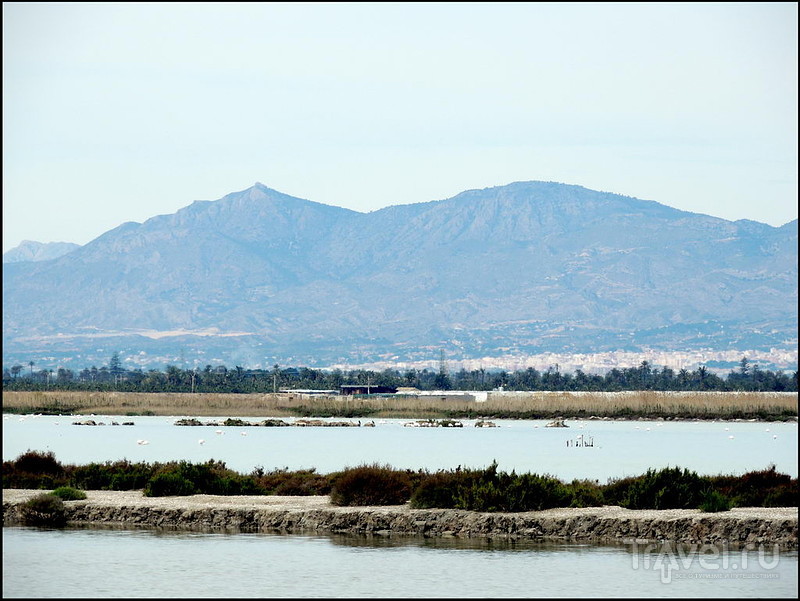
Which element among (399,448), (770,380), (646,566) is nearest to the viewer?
(646,566)

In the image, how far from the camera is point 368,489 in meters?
25.2

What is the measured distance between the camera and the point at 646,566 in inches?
798

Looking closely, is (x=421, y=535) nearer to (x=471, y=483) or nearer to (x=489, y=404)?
(x=471, y=483)

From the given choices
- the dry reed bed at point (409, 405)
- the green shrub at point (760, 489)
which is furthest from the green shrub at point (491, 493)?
the dry reed bed at point (409, 405)

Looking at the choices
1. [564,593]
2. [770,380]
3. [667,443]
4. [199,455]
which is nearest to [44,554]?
[564,593]

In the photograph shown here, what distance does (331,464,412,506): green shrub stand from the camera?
82.2ft

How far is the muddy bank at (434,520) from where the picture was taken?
22094mm

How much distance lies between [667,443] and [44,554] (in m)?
45.9

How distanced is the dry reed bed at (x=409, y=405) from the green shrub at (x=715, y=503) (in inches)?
3001

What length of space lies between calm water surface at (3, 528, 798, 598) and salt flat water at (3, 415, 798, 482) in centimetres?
1544

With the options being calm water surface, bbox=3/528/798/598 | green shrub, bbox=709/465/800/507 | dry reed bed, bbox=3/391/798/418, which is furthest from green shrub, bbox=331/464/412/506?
dry reed bed, bbox=3/391/798/418

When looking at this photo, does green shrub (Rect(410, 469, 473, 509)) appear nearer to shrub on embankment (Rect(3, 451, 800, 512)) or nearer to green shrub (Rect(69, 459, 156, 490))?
shrub on embankment (Rect(3, 451, 800, 512))

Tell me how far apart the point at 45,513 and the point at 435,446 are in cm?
3453

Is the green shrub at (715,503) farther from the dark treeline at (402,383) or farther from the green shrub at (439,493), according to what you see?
the dark treeline at (402,383)
